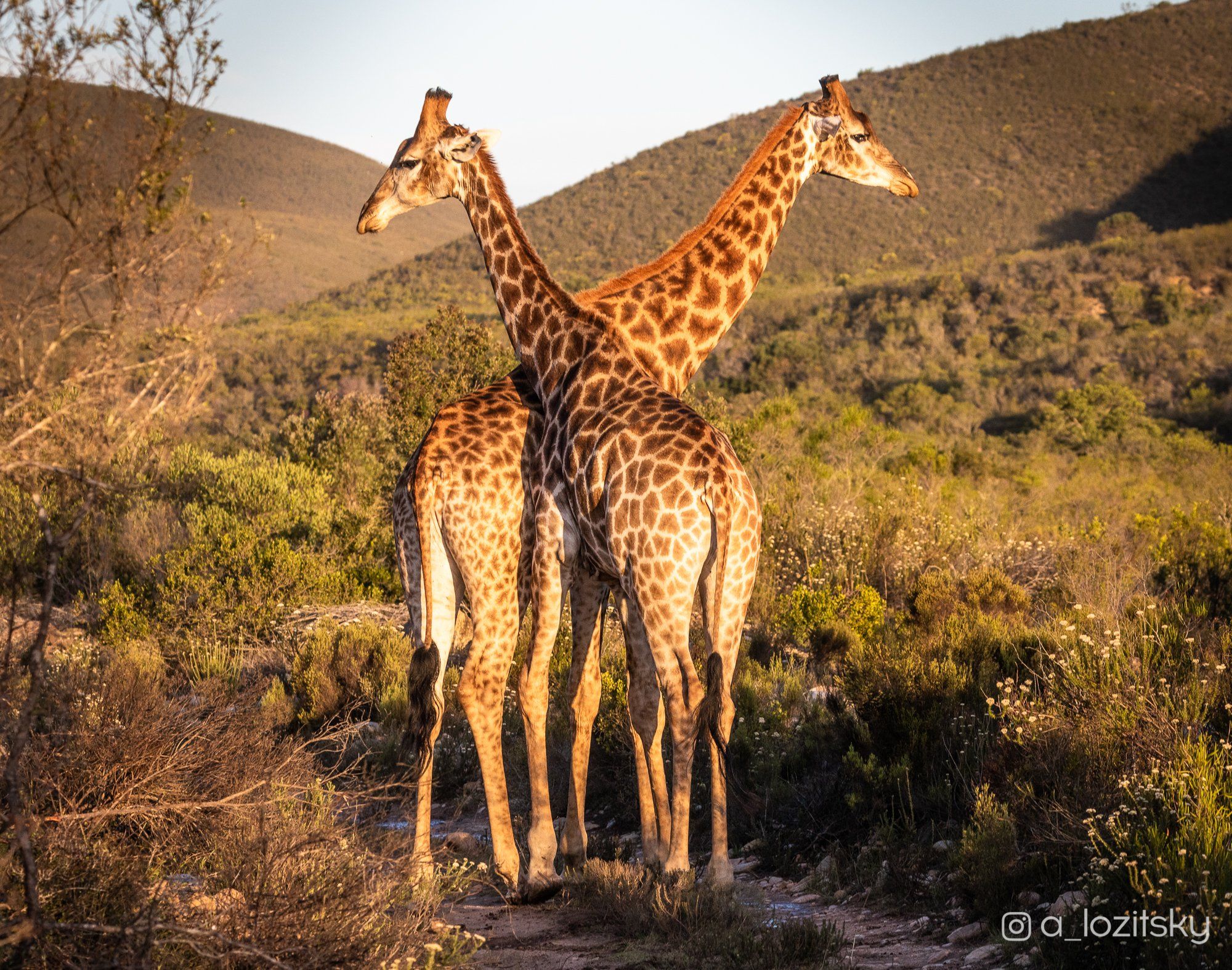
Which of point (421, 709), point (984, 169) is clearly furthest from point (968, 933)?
point (984, 169)

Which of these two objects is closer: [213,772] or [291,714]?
[213,772]

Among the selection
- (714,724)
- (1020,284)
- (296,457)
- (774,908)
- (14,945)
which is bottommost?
(774,908)

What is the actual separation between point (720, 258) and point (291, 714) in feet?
15.2

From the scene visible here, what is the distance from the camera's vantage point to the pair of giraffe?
171 inches

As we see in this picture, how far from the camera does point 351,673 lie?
8.13m

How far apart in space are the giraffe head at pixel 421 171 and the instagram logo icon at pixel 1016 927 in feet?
15.6

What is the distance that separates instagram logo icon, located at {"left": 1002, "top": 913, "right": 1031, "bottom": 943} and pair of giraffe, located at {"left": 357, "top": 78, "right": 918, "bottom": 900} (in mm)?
1126

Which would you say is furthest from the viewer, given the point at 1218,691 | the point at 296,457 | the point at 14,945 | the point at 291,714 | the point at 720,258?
the point at 296,457

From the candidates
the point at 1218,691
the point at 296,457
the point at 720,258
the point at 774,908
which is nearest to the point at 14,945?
the point at 774,908

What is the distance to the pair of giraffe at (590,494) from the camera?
434 centimetres

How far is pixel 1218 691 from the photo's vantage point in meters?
5.07

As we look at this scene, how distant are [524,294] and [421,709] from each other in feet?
7.58

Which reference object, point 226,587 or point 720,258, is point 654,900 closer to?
point 720,258

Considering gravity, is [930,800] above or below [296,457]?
below
